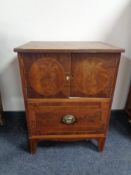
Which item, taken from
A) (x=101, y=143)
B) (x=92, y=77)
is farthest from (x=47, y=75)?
(x=101, y=143)

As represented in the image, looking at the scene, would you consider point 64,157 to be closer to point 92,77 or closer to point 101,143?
point 101,143

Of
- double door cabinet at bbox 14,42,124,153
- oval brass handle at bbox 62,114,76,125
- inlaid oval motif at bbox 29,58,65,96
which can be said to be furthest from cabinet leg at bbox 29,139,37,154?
inlaid oval motif at bbox 29,58,65,96

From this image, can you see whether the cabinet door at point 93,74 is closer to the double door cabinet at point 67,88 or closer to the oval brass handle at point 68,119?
the double door cabinet at point 67,88

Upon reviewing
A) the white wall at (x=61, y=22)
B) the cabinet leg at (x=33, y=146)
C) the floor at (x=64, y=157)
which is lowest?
the floor at (x=64, y=157)

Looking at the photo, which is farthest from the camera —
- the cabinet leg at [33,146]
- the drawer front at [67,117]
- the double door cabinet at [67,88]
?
the cabinet leg at [33,146]

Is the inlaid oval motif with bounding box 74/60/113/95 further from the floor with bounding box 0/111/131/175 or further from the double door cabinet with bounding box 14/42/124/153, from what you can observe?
the floor with bounding box 0/111/131/175

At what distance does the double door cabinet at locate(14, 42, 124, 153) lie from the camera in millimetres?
873

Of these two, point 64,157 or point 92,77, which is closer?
point 92,77

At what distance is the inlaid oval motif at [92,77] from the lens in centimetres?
91

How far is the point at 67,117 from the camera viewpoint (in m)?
1.05

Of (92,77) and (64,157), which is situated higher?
(92,77)

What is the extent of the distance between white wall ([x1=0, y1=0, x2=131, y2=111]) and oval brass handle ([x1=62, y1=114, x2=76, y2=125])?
66 cm

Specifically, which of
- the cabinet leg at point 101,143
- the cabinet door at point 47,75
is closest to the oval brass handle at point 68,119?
the cabinet door at point 47,75

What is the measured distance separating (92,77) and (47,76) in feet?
0.90
